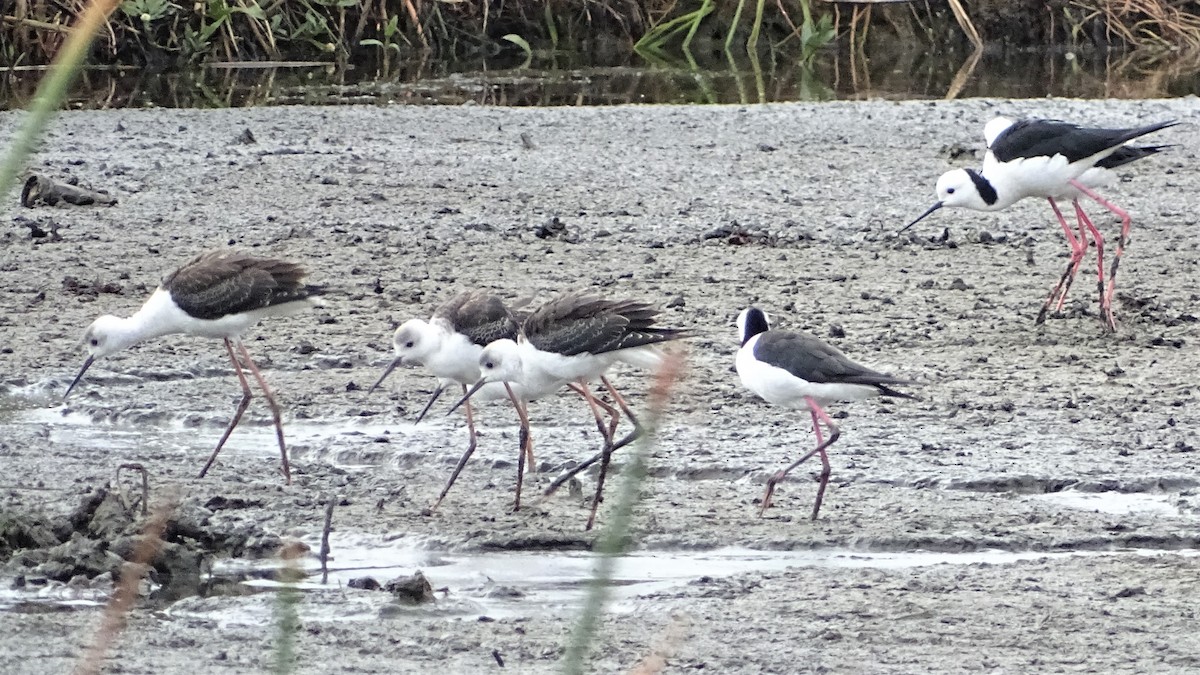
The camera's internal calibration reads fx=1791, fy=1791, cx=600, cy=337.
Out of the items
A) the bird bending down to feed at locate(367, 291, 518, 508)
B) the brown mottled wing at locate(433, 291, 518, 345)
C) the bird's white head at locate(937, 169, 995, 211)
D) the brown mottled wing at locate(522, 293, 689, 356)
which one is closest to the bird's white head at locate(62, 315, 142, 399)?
the bird bending down to feed at locate(367, 291, 518, 508)

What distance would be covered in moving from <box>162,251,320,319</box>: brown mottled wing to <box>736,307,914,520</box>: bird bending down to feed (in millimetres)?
1631

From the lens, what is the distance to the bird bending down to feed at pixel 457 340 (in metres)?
6.00

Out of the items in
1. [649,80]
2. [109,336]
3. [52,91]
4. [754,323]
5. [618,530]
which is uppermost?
[52,91]

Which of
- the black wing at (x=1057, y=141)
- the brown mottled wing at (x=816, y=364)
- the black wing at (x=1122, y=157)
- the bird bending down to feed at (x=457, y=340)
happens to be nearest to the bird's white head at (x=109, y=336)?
the bird bending down to feed at (x=457, y=340)

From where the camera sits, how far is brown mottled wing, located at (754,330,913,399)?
18.2 ft

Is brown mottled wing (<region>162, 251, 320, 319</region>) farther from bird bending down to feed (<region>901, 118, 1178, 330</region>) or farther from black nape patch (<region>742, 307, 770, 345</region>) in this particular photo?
bird bending down to feed (<region>901, 118, 1178, 330</region>)

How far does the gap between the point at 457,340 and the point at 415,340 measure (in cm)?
14

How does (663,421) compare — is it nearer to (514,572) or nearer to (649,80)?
(514,572)

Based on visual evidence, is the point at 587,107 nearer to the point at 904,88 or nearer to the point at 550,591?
the point at 904,88

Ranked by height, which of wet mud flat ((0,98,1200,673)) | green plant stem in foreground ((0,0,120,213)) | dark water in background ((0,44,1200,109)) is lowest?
dark water in background ((0,44,1200,109))

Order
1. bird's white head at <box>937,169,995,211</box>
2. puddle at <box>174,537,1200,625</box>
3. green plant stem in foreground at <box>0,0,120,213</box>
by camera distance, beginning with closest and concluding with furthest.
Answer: green plant stem in foreground at <box>0,0,120,213</box> < puddle at <box>174,537,1200,625</box> < bird's white head at <box>937,169,995,211</box>

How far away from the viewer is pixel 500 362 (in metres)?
5.76

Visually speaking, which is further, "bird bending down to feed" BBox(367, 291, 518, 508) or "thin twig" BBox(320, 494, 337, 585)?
"bird bending down to feed" BBox(367, 291, 518, 508)

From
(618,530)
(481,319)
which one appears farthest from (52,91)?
(481,319)
